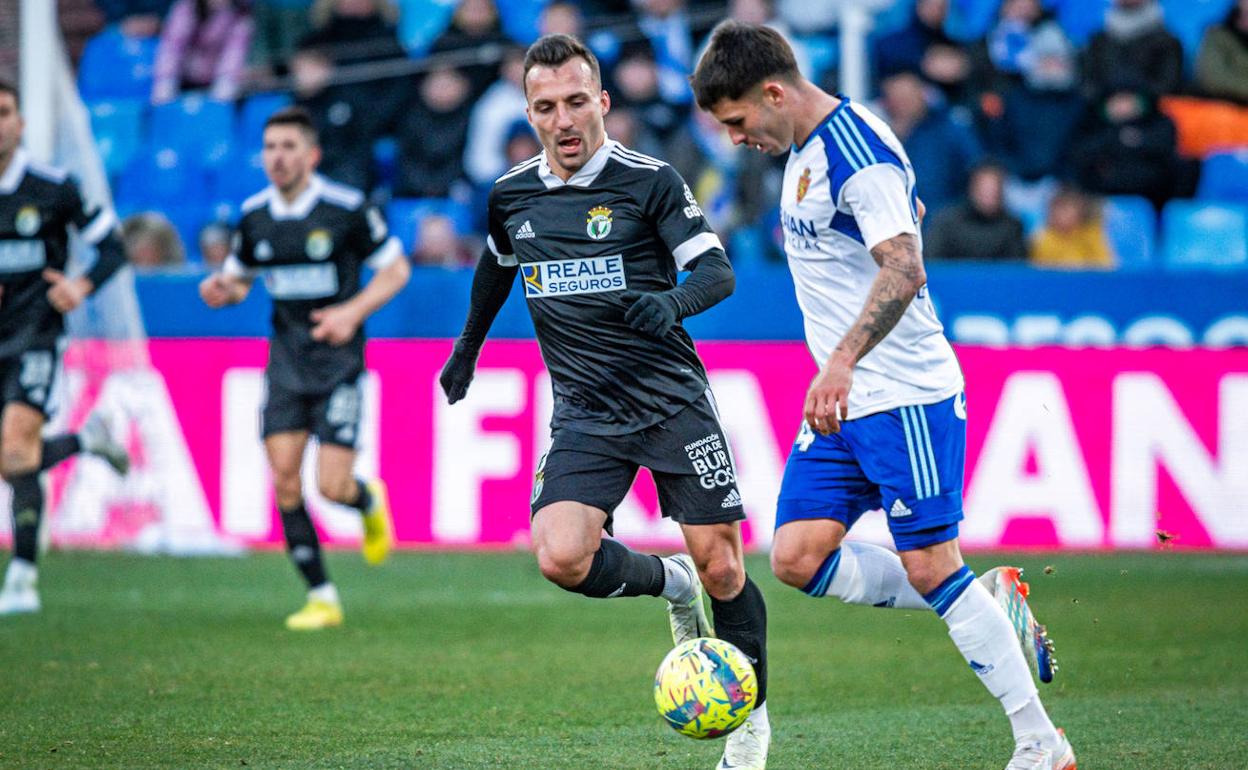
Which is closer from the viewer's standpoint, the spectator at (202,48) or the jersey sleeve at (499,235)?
the jersey sleeve at (499,235)

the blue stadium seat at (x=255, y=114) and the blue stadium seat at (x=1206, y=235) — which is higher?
the blue stadium seat at (x=255, y=114)

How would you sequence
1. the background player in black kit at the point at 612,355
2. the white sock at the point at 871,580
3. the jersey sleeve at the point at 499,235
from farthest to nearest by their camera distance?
the jersey sleeve at the point at 499,235
the background player in black kit at the point at 612,355
the white sock at the point at 871,580

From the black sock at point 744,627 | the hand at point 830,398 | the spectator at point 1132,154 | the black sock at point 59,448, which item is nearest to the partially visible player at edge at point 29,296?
the black sock at point 59,448

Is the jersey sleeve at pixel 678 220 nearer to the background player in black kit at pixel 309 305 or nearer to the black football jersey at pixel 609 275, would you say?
the black football jersey at pixel 609 275

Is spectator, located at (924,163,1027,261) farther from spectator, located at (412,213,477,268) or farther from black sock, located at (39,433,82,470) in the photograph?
black sock, located at (39,433,82,470)

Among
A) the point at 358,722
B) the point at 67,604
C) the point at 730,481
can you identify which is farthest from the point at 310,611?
the point at 730,481

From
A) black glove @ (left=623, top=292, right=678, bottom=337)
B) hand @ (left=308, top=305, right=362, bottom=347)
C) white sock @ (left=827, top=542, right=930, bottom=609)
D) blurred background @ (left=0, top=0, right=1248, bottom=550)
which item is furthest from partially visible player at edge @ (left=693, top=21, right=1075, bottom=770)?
blurred background @ (left=0, top=0, right=1248, bottom=550)

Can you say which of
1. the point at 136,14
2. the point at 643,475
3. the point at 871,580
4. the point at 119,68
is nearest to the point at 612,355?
the point at 871,580

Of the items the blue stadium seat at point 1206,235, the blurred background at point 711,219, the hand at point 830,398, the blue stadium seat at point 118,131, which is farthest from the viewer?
the blue stadium seat at point 118,131

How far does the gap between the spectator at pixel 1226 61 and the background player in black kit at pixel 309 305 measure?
7.76 meters

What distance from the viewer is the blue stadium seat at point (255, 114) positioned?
15.4 meters

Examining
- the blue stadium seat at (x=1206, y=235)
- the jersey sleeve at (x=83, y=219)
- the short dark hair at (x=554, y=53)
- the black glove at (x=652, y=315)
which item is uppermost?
the short dark hair at (x=554, y=53)

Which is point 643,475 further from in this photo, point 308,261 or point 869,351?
point 869,351

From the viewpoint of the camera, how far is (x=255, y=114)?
15.6m
